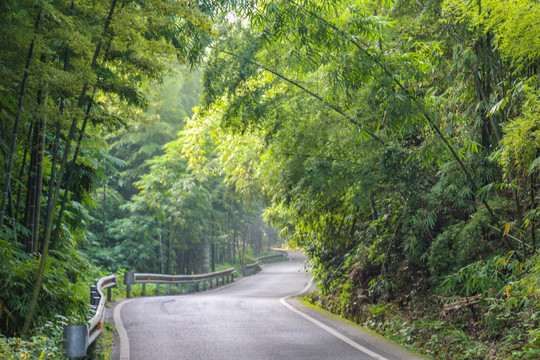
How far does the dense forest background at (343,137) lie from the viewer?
532 centimetres

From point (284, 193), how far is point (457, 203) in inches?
145

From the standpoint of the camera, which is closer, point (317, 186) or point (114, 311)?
point (317, 186)

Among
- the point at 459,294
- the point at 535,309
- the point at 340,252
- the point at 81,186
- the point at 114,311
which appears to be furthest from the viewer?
the point at 340,252

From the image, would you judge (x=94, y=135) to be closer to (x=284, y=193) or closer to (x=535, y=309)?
(x=284, y=193)

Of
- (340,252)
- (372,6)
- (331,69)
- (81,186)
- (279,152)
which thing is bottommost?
(340,252)

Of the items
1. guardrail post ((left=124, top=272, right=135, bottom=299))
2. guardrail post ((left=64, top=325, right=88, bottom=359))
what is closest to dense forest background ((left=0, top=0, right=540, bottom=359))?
guardrail post ((left=64, top=325, right=88, bottom=359))

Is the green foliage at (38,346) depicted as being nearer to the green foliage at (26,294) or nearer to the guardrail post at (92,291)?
the green foliage at (26,294)

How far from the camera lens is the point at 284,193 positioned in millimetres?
9859

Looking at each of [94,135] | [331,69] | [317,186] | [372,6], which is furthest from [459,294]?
[94,135]

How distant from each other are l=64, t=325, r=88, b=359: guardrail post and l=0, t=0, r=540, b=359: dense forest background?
516 millimetres

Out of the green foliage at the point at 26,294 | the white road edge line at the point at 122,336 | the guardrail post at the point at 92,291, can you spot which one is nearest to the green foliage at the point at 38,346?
the green foliage at the point at 26,294

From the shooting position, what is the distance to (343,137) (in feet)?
28.2

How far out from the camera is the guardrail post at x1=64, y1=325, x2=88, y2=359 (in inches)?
164

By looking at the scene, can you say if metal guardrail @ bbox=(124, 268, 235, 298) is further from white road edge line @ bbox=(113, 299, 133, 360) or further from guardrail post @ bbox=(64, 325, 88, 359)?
guardrail post @ bbox=(64, 325, 88, 359)
